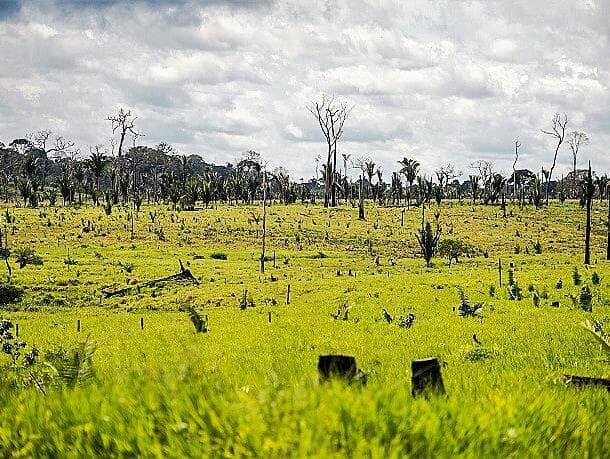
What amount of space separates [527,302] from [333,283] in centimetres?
1262

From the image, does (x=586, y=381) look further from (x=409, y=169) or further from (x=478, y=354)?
(x=409, y=169)

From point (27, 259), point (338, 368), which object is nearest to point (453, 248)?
point (27, 259)

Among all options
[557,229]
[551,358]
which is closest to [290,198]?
[557,229]

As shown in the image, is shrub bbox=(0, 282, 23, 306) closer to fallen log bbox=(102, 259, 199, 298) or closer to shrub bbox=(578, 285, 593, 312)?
→ fallen log bbox=(102, 259, 199, 298)

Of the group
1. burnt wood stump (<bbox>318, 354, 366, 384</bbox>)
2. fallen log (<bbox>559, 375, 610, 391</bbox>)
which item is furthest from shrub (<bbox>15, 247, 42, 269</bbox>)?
burnt wood stump (<bbox>318, 354, 366, 384</bbox>)

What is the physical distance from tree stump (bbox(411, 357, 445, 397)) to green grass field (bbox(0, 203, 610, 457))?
0.21m

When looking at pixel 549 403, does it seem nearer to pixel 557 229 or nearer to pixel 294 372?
pixel 294 372

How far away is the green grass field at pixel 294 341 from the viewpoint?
3.49 meters

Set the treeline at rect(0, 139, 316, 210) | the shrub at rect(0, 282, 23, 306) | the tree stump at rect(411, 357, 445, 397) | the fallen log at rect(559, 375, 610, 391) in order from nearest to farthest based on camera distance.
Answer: the tree stump at rect(411, 357, 445, 397)
the fallen log at rect(559, 375, 610, 391)
the shrub at rect(0, 282, 23, 306)
the treeline at rect(0, 139, 316, 210)

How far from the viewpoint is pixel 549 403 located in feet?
13.9

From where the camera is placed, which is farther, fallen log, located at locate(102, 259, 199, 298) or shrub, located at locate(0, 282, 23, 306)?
fallen log, located at locate(102, 259, 199, 298)

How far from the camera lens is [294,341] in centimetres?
1433

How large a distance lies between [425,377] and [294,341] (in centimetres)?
1001

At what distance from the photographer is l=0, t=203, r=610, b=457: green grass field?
3488mm
